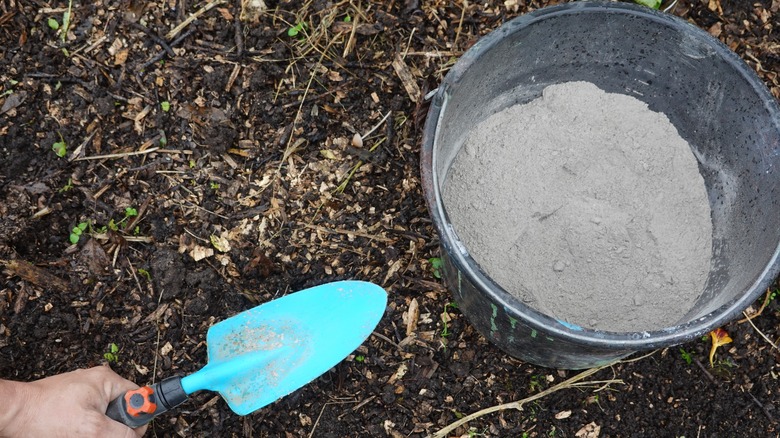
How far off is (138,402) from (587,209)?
1.24 meters

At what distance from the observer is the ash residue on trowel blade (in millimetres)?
1752

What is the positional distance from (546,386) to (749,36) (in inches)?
52.6

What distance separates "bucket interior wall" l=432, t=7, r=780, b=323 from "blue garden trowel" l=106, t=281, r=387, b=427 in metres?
0.43

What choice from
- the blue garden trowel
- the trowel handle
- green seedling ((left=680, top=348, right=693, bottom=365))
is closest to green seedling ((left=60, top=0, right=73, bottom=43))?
the blue garden trowel

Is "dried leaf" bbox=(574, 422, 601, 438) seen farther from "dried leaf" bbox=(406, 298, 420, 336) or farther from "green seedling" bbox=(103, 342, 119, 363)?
"green seedling" bbox=(103, 342, 119, 363)

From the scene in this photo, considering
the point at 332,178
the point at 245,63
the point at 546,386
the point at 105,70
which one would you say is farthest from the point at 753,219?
the point at 105,70

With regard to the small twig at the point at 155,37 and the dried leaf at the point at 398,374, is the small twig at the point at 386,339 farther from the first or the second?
the small twig at the point at 155,37

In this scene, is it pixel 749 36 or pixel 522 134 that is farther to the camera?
pixel 749 36

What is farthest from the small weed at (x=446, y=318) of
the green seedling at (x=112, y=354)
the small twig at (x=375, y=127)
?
the green seedling at (x=112, y=354)

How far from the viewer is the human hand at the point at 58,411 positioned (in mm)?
1606

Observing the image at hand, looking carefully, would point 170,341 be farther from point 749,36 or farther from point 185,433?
point 749,36

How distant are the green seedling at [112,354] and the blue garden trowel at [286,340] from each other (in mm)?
341

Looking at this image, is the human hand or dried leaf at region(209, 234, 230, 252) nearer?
the human hand

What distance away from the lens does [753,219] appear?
69.7 inches
